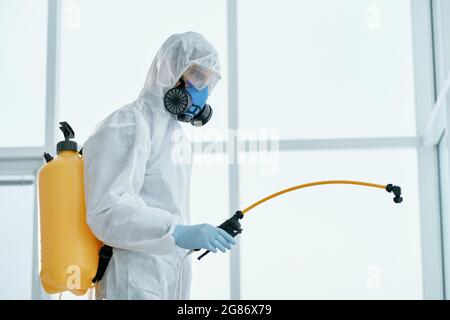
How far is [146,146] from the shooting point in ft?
6.10

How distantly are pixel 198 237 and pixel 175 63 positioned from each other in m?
0.60

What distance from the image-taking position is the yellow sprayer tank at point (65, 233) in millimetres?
1797

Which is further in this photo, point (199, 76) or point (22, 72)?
point (22, 72)

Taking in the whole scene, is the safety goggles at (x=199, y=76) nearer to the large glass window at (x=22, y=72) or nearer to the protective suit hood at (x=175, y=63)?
the protective suit hood at (x=175, y=63)

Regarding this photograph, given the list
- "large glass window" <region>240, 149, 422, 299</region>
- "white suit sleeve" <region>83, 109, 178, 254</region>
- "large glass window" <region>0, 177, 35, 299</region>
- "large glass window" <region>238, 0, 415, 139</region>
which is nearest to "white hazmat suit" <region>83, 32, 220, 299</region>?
"white suit sleeve" <region>83, 109, 178, 254</region>

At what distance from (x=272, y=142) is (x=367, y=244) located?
74cm

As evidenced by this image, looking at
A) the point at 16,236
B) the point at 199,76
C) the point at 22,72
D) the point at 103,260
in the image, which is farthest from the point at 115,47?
the point at 103,260

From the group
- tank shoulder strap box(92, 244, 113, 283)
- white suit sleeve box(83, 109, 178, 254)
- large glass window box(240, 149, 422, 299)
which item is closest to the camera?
white suit sleeve box(83, 109, 178, 254)

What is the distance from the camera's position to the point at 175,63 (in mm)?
2166

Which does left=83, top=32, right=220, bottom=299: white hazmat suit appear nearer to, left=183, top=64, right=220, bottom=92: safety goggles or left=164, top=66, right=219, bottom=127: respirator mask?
left=164, top=66, right=219, bottom=127: respirator mask

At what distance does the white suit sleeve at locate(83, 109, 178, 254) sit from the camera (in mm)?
1735

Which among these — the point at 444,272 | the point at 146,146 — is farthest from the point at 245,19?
the point at 146,146

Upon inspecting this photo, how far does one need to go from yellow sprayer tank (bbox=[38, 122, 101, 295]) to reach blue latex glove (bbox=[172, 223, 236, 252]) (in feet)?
0.72

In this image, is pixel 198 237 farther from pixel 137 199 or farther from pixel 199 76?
pixel 199 76
